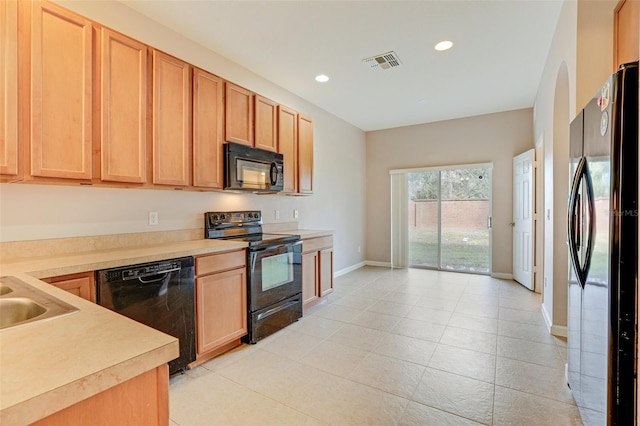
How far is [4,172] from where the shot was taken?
5.59 ft

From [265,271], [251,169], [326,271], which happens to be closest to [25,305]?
[265,271]

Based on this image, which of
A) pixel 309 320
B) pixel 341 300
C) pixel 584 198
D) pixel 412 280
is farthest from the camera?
pixel 412 280

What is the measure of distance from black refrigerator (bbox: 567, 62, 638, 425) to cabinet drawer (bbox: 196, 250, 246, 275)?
2.44 metres

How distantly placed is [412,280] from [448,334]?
219 cm

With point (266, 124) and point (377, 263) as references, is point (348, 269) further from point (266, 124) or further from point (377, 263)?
point (266, 124)

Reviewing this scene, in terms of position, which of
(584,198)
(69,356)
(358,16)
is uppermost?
(358,16)

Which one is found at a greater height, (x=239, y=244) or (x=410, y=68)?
(x=410, y=68)

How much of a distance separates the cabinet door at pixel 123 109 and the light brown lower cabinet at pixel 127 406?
187cm

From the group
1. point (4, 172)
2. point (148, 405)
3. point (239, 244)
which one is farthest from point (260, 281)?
point (148, 405)

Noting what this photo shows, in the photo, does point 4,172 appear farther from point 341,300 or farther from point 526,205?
point 526,205

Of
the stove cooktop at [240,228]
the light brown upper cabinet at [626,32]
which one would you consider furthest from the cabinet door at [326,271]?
the light brown upper cabinet at [626,32]

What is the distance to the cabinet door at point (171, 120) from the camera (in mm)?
2439

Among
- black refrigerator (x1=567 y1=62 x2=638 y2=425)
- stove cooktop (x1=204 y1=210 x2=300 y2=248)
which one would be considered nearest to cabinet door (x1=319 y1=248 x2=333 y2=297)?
stove cooktop (x1=204 y1=210 x2=300 y2=248)

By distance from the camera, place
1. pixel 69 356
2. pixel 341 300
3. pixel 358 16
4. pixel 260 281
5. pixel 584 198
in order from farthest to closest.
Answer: pixel 341 300 → pixel 260 281 → pixel 358 16 → pixel 584 198 → pixel 69 356
